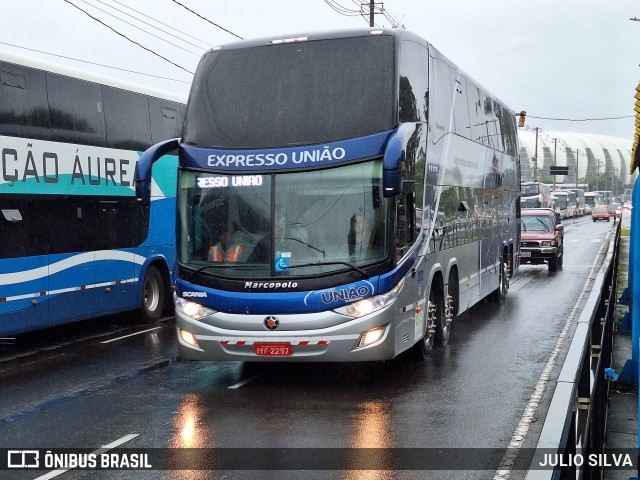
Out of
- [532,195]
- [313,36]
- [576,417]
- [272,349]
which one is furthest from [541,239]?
[532,195]

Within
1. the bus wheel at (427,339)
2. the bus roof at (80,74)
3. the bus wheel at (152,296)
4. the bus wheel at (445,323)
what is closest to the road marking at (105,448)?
the bus wheel at (427,339)

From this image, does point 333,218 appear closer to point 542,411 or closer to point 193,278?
point 193,278

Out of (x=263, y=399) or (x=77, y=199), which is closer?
(x=263, y=399)

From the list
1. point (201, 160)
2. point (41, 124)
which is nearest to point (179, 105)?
point (41, 124)

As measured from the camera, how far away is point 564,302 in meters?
18.1

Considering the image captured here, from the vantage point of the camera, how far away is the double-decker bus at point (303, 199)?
9148mm

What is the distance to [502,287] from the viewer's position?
18.6 m

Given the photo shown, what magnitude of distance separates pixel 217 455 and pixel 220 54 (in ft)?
16.5

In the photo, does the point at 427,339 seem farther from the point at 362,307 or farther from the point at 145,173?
the point at 145,173

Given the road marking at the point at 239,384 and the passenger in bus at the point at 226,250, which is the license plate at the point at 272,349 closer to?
the road marking at the point at 239,384

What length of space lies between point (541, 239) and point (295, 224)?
60.9 ft

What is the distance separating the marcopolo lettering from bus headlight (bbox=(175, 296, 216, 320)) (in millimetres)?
1530

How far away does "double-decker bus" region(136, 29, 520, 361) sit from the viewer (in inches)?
360

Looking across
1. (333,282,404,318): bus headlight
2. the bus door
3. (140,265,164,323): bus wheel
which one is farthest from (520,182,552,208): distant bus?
(333,282,404,318): bus headlight
